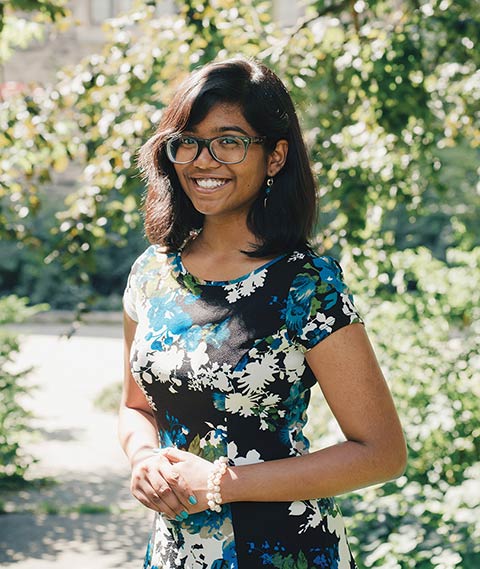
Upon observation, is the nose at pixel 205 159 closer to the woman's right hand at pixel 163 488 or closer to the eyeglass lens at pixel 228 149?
the eyeglass lens at pixel 228 149

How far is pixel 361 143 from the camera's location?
14.5ft

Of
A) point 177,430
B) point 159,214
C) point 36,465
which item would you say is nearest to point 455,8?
point 159,214

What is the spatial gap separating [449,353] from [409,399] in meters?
0.49

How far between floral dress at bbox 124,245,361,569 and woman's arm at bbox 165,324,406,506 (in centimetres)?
5

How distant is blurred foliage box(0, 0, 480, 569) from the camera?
4.02 metres

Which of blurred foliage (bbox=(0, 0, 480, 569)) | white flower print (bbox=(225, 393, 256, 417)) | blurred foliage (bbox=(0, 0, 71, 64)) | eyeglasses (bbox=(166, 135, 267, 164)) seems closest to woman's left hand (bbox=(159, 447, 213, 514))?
white flower print (bbox=(225, 393, 256, 417))

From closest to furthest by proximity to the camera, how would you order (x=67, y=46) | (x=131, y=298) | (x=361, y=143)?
(x=131, y=298) < (x=361, y=143) < (x=67, y=46)

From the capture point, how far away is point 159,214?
2.20m

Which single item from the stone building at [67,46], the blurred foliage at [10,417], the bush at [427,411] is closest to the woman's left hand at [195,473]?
the bush at [427,411]

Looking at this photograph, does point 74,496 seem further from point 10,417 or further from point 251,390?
point 251,390

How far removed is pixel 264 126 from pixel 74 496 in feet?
17.5

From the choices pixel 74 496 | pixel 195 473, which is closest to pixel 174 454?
pixel 195 473

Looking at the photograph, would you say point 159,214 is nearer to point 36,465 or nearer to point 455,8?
point 455,8

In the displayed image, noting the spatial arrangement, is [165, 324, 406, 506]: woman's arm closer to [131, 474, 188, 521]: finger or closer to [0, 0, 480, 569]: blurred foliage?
[131, 474, 188, 521]: finger
